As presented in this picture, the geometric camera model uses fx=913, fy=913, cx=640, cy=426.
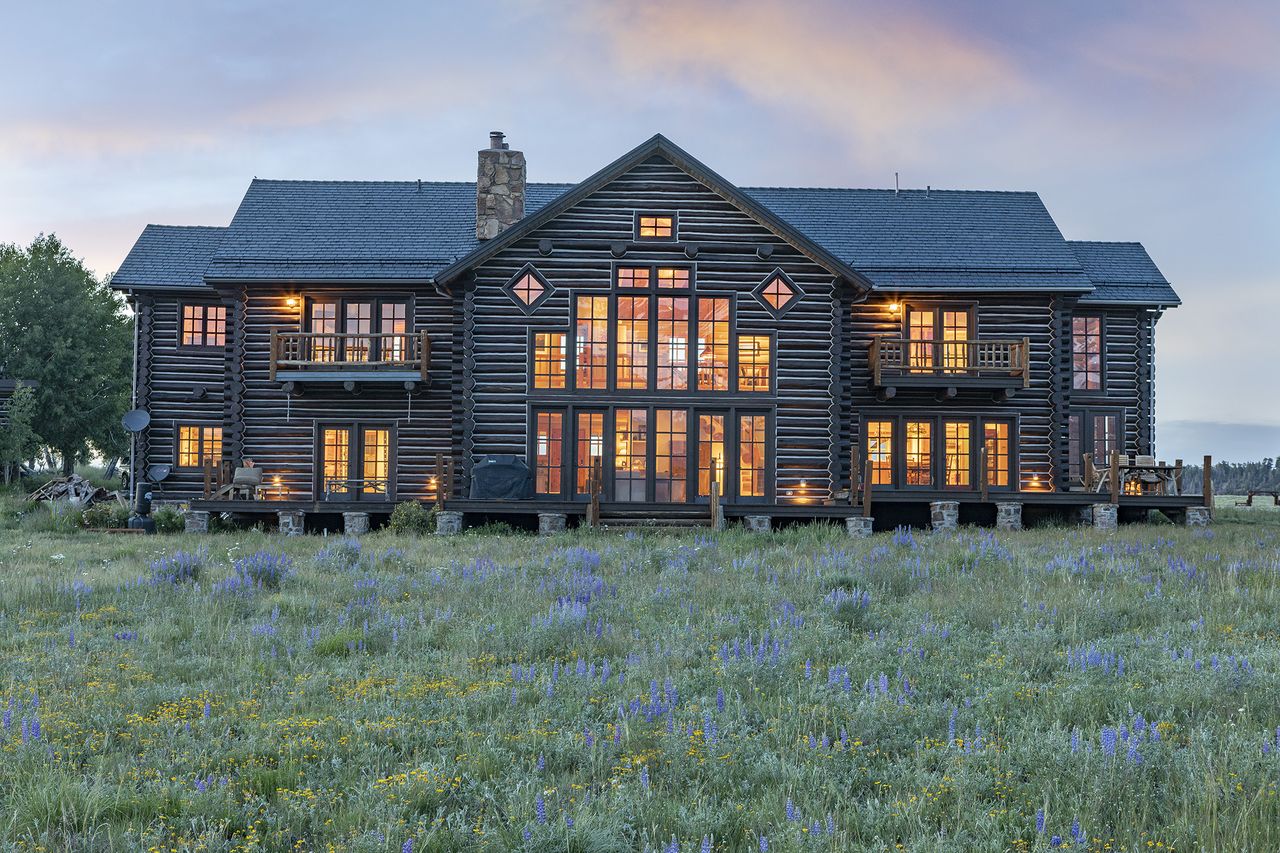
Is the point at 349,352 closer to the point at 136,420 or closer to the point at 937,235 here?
the point at 136,420

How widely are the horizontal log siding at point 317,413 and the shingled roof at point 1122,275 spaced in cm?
1992

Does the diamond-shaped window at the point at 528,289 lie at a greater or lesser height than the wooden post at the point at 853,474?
greater

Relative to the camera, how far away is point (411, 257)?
26234 millimetres

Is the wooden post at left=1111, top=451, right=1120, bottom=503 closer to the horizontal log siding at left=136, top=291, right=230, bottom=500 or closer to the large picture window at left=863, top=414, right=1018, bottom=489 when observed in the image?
the large picture window at left=863, top=414, right=1018, bottom=489

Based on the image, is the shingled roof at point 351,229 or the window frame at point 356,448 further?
the shingled roof at point 351,229

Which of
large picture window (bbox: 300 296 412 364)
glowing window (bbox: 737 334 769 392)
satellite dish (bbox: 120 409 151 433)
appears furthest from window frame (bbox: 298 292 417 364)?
glowing window (bbox: 737 334 769 392)

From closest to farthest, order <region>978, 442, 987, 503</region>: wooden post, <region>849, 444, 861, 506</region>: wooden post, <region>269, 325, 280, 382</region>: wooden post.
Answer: <region>849, 444, 861, 506</region>: wooden post → <region>978, 442, 987, 503</region>: wooden post → <region>269, 325, 280, 382</region>: wooden post

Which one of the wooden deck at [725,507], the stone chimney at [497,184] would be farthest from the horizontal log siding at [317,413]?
the stone chimney at [497,184]

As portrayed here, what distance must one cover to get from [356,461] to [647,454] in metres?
8.51

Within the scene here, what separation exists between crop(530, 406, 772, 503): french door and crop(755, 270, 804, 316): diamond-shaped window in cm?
295

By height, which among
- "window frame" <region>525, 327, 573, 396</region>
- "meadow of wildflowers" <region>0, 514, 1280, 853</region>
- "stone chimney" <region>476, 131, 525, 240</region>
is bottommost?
"meadow of wildflowers" <region>0, 514, 1280, 853</region>

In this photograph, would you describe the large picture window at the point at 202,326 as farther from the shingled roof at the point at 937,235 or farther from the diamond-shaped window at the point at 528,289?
the shingled roof at the point at 937,235

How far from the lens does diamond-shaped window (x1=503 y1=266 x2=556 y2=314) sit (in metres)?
22.9

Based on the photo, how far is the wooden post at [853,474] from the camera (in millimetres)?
22266
